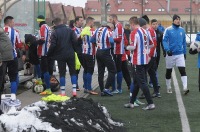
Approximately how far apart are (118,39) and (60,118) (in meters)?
5.37

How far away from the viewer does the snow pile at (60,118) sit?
557 cm

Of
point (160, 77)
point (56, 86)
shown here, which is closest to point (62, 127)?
point (56, 86)

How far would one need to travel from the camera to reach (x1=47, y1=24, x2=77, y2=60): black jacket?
10.1 meters

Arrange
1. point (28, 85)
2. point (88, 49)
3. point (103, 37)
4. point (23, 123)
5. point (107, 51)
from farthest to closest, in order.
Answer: point (28, 85), point (88, 49), point (107, 51), point (103, 37), point (23, 123)

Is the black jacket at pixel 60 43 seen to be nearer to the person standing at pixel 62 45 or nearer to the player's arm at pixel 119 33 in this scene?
the person standing at pixel 62 45

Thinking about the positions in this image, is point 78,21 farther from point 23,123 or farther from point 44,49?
point 23,123

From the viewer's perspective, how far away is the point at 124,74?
11938mm

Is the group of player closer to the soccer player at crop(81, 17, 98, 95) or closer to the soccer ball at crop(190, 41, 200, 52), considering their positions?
the soccer player at crop(81, 17, 98, 95)

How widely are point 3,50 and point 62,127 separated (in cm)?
304

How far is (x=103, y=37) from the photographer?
1073 cm

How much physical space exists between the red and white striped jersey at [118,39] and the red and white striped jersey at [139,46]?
2.26m

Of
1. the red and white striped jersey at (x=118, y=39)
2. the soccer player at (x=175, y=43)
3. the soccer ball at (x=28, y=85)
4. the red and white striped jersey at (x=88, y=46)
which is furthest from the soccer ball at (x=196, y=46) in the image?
the soccer ball at (x=28, y=85)

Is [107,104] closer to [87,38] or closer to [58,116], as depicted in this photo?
[87,38]

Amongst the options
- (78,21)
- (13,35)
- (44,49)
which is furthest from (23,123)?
(78,21)
